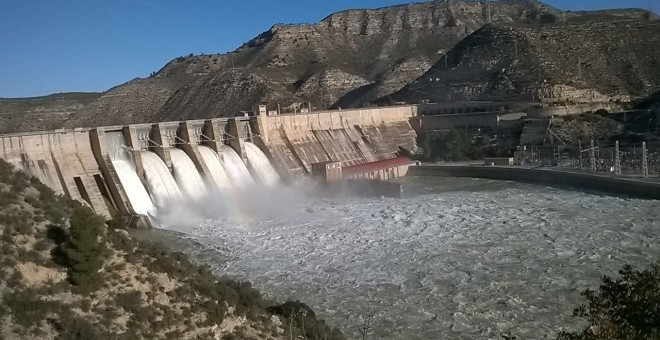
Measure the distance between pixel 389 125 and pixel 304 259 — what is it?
25.1 metres

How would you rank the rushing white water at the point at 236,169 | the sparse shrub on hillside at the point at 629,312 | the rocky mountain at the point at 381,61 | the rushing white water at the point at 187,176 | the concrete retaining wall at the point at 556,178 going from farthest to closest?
the rocky mountain at the point at 381,61, the rushing white water at the point at 236,169, the rushing white water at the point at 187,176, the concrete retaining wall at the point at 556,178, the sparse shrub on hillside at the point at 629,312

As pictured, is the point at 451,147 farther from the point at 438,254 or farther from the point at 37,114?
the point at 37,114

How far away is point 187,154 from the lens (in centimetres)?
2706

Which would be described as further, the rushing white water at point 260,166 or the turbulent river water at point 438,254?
the rushing white water at point 260,166

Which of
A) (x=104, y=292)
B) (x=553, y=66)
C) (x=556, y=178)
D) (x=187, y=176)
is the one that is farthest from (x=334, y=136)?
(x=104, y=292)

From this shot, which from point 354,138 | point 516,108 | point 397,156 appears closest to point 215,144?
point 354,138

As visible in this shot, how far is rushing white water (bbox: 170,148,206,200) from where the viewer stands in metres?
25.0

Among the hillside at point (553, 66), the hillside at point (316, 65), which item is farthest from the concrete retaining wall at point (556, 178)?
the hillside at point (316, 65)

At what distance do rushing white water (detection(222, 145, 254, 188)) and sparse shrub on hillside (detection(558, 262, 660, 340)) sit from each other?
22534 millimetres

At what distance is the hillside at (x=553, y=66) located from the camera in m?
45.0

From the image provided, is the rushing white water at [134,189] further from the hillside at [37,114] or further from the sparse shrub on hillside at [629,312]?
the hillside at [37,114]

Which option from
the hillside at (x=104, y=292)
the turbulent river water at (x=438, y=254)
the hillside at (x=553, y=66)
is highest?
the hillside at (x=553, y=66)

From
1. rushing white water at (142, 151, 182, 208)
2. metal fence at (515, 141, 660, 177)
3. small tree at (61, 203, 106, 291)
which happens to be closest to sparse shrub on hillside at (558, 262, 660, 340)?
small tree at (61, 203, 106, 291)

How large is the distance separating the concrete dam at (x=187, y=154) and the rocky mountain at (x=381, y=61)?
49.7ft
